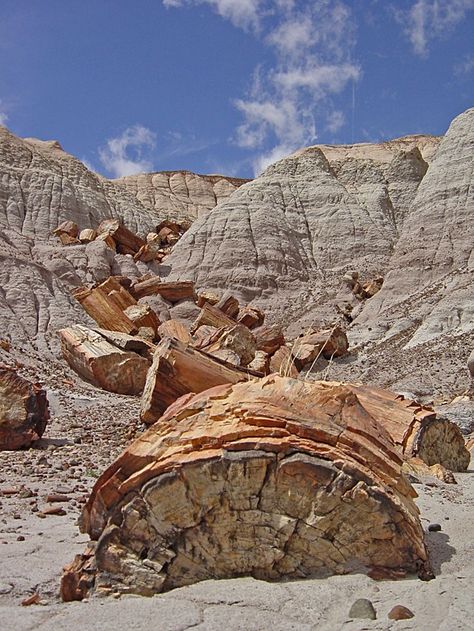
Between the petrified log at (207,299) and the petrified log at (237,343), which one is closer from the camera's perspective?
the petrified log at (237,343)

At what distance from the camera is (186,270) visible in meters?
29.8

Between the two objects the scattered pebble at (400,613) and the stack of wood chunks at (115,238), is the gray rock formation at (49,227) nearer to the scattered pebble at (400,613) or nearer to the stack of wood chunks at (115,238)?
the stack of wood chunks at (115,238)

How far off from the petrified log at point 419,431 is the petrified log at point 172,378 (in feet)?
6.01

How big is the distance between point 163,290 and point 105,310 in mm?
5174

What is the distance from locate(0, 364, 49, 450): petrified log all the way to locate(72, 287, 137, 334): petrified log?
30.9 feet

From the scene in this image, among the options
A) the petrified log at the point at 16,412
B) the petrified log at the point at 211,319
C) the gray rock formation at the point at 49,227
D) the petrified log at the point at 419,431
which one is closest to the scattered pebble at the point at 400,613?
the petrified log at the point at 419,431

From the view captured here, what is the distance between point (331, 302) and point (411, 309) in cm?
499

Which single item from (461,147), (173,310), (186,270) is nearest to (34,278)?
(173,310)

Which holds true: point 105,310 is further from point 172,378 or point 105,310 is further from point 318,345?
point 172,378

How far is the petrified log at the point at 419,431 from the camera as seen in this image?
6.71m

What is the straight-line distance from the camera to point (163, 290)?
2303 centimetres

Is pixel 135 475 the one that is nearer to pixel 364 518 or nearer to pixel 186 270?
pixel 364 518

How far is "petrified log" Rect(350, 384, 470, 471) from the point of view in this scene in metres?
6.71

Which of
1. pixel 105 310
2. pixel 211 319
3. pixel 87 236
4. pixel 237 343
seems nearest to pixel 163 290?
pixel 211 319
